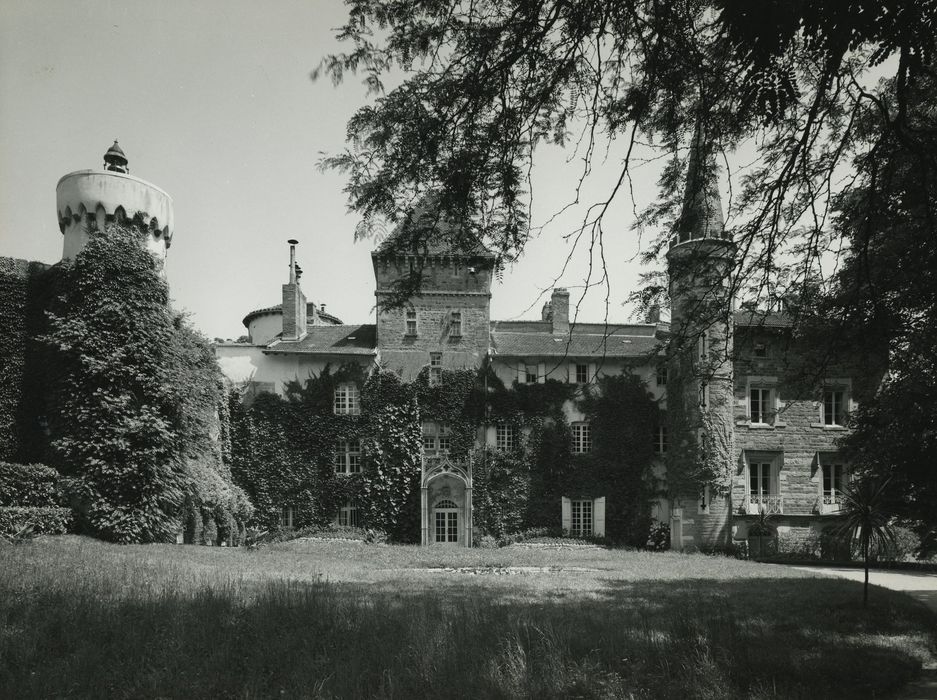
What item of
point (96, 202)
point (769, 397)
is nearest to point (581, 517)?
point (769, 397)

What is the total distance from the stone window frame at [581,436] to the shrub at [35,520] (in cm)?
2089

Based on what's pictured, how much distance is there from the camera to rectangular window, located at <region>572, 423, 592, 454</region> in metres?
31.9

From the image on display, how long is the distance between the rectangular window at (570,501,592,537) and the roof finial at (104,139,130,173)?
78.7 feet

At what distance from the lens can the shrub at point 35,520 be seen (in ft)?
56.9

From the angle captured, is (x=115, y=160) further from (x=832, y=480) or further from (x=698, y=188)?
(x=832, y=480)

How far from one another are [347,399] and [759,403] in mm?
19470

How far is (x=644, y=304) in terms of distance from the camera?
23.9 ft

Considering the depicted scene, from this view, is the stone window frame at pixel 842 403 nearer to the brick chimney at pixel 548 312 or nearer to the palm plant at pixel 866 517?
the brick chimney at pixel 548 312

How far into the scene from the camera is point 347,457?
31.3m

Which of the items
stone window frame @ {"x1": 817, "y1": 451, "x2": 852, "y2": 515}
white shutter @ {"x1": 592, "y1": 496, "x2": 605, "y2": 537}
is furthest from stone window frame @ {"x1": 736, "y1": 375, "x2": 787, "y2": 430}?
white shutter @ {"x1": 592, "y1": 496, "x2": 605, "y2": 537}

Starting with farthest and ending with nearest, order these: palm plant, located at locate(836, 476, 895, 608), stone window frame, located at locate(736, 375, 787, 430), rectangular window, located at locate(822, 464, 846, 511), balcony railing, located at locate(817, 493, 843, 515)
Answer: stone window frame, located at locate(736, 375, 787, 430)
rectangular window, located at locate(822, 464, 846, 511)
balcony railing, located at locate(817, 493, 843, 515)
palm plant, located at locate(836, 476, 895, 608)

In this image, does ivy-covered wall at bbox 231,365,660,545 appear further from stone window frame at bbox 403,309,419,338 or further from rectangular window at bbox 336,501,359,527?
stone window frame at bbox 403,309,419,338

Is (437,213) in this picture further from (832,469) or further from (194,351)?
(832,469)

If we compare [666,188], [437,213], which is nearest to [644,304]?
[666,188]
